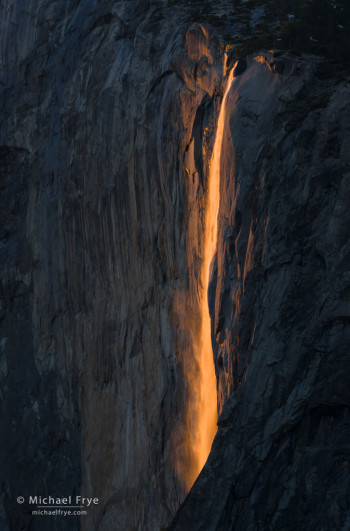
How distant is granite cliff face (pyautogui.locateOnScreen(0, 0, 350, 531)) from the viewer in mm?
8234

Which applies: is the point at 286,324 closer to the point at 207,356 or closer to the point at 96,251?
the point at 207,356

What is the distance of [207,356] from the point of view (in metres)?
11.1

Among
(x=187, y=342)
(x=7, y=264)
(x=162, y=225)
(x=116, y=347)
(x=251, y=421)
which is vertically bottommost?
(x=251, y=421)

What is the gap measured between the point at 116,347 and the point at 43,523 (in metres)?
4.70

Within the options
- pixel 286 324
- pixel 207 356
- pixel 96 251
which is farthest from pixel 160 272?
pixel 286 324

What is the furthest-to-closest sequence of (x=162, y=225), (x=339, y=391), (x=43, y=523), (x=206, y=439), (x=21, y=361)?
1. (x=21, y=361)
2. (x=43, y=523)
3. (x=162, y=225)
4. (x=206, y=439)
5. (x=339, y=391)

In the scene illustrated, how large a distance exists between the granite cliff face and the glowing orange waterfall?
0.85 feet

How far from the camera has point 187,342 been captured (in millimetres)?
11641

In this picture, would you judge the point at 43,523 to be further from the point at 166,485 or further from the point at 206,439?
the point at 206,439

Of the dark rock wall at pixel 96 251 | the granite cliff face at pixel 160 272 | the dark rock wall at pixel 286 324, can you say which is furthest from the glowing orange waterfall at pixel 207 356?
the dark rock wall at pixel 286 324

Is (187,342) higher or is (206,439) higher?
(187,342)

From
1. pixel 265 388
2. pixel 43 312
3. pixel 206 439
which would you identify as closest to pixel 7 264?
pixel 43 312

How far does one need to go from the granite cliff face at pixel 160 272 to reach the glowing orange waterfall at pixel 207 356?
0.26m

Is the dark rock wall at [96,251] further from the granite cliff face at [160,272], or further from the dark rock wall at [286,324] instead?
the dark rock wall at [286,324]
